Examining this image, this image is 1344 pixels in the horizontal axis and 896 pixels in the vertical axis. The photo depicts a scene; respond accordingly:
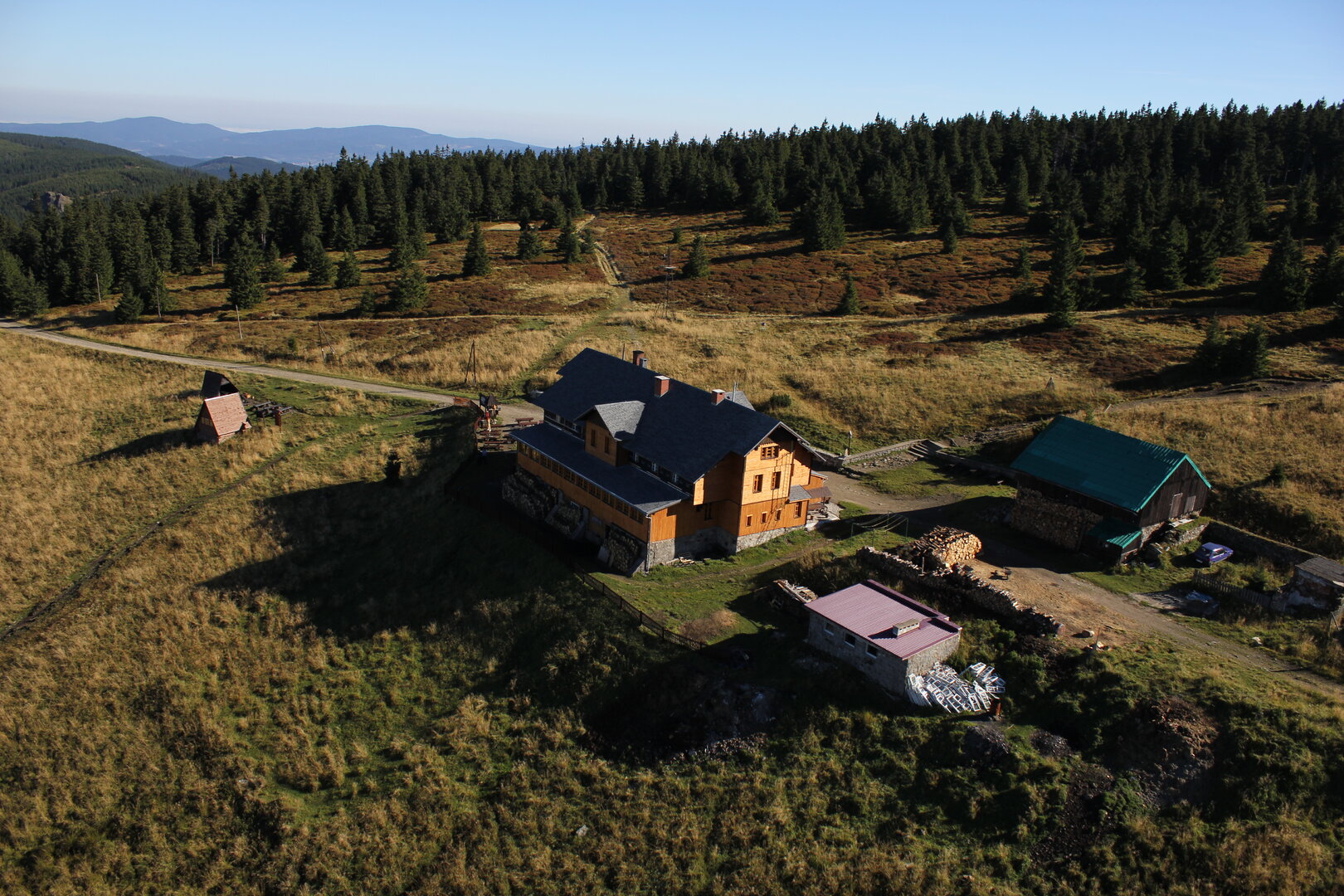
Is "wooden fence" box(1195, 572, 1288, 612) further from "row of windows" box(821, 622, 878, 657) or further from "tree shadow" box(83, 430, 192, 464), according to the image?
"tree shadow" box(83, 430, 192, 464)

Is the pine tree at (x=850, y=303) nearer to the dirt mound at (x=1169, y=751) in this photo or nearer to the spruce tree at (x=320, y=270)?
the spruce tree at (x=320, y=270)

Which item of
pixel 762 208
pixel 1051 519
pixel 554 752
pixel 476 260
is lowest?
pixel 554 752

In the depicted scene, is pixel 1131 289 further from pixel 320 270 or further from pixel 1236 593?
pixel 320 270

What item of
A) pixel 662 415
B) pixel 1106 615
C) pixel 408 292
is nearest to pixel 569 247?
pixel 408 292

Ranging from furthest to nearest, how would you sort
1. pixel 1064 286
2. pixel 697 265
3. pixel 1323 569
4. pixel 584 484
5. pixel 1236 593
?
pixel 697 265, pixel 1064 286, pixel 584 484, pixel 1236 593, pixel 1323 569

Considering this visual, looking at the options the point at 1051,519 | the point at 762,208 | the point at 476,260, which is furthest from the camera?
the point at 762,208

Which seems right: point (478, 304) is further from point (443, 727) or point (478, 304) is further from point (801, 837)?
point (801, 837)

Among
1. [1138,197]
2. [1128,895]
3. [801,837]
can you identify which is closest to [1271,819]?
[1128,895]

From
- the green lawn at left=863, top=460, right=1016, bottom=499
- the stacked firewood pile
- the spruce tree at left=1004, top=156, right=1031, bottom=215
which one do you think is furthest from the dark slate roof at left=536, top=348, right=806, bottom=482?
the spruce tree at left=1004, top=156, right=1031, bottom=215
